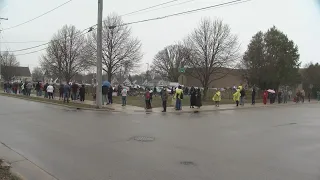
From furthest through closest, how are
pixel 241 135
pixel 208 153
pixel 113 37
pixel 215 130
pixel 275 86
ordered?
pixel 275 86 → pixel 113 37 → pixel 215 130 → pixel 241 135 → pixel 208 153

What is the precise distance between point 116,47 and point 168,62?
43213 mm

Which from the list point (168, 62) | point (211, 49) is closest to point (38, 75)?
point (168, 62)

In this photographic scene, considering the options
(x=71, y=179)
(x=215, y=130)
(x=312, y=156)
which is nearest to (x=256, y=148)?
(x=312, y=156)

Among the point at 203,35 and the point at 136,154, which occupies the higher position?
the point at 203,35

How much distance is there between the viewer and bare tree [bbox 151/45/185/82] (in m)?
80.1

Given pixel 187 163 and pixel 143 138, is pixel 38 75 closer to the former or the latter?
pixel 143 138

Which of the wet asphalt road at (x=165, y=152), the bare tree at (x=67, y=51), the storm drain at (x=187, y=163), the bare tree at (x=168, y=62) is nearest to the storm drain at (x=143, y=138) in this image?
the wet asphalt road at (x=165, y=152)

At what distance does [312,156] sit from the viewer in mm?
8109

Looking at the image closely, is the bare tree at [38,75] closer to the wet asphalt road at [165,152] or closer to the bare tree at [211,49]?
the bare tree at [211,49]

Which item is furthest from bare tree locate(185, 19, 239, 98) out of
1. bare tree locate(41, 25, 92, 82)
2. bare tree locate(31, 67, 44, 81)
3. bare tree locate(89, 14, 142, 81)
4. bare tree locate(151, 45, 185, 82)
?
bare tree locate(31, 67, 44, 81)

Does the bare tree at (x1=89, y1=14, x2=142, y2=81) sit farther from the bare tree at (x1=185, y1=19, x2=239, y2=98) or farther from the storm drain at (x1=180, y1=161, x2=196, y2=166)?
the storm drain at (x1=180, y1=161, x2=196, y2=166)

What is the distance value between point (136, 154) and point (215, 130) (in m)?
5.36

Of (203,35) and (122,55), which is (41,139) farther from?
(122,55)

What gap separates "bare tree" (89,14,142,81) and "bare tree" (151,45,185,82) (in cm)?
3811
